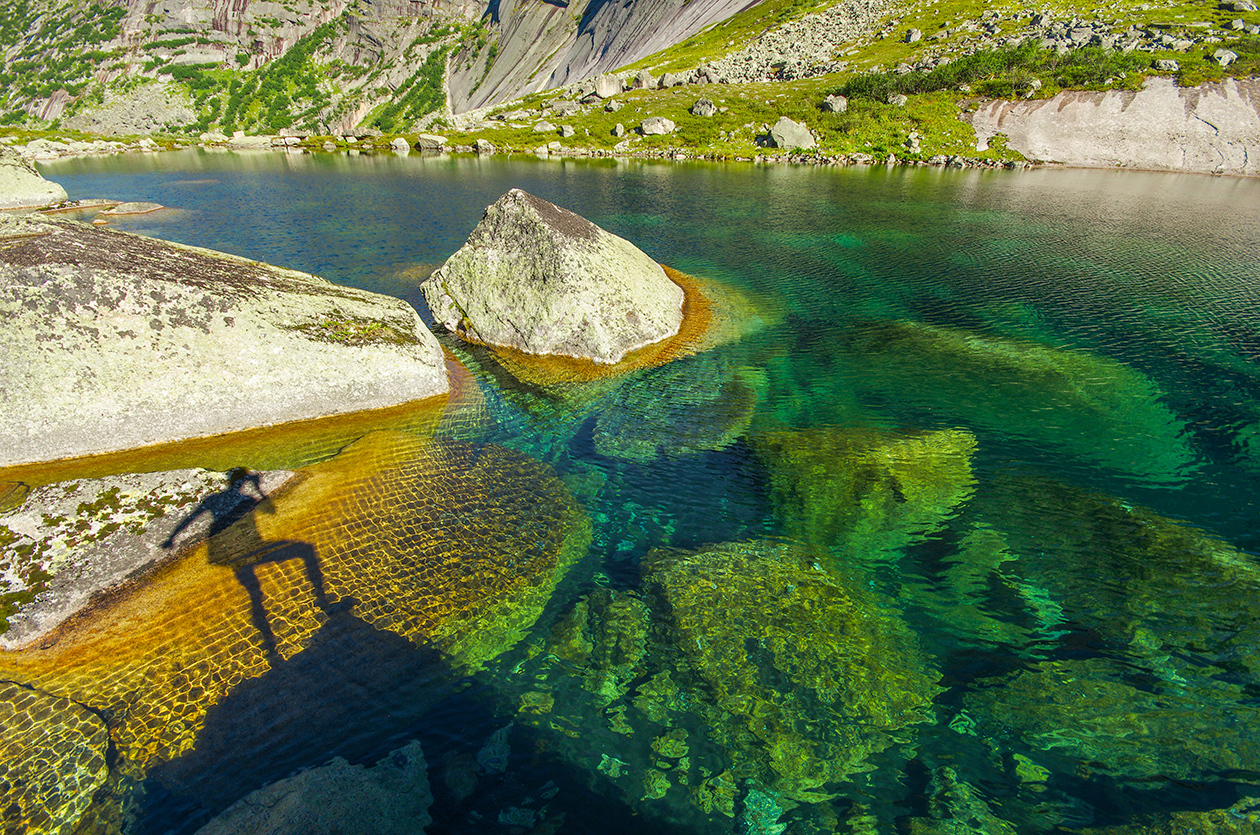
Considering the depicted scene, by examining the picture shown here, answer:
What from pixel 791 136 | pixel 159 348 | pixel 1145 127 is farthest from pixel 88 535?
pixel 1145 127

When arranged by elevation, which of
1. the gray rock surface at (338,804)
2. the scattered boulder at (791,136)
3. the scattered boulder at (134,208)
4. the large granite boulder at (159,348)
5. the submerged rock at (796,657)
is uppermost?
the scattered boulder at (791,136)

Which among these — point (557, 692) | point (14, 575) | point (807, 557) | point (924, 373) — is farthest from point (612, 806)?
point (924, 373)

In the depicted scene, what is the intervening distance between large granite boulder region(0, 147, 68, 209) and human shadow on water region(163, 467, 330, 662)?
56896 millimetres

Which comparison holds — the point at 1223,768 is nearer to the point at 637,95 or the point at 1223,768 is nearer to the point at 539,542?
the point at 539,542

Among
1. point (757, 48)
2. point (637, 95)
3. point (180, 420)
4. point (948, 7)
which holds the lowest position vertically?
point (180, 420)

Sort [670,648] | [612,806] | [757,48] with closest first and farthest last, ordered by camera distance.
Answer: [612,806]
[670,648]
[757,48]

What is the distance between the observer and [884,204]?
55625 mm

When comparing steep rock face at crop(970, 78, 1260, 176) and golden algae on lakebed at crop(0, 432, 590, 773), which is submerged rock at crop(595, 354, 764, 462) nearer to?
golden algae on lakebed at crop(0, 432, 590, 773)

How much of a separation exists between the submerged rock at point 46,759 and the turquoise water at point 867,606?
3.09ft

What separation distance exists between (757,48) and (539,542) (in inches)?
7467

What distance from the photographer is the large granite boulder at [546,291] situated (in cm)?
2255

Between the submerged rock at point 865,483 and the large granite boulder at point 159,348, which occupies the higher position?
the large granite boulder at point 159,348

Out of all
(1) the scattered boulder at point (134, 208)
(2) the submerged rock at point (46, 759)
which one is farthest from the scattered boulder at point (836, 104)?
(2) the submerged rock at point (46, 759)

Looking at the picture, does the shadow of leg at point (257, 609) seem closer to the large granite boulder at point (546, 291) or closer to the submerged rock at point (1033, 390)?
the large granite boulder at point (546, 291)
